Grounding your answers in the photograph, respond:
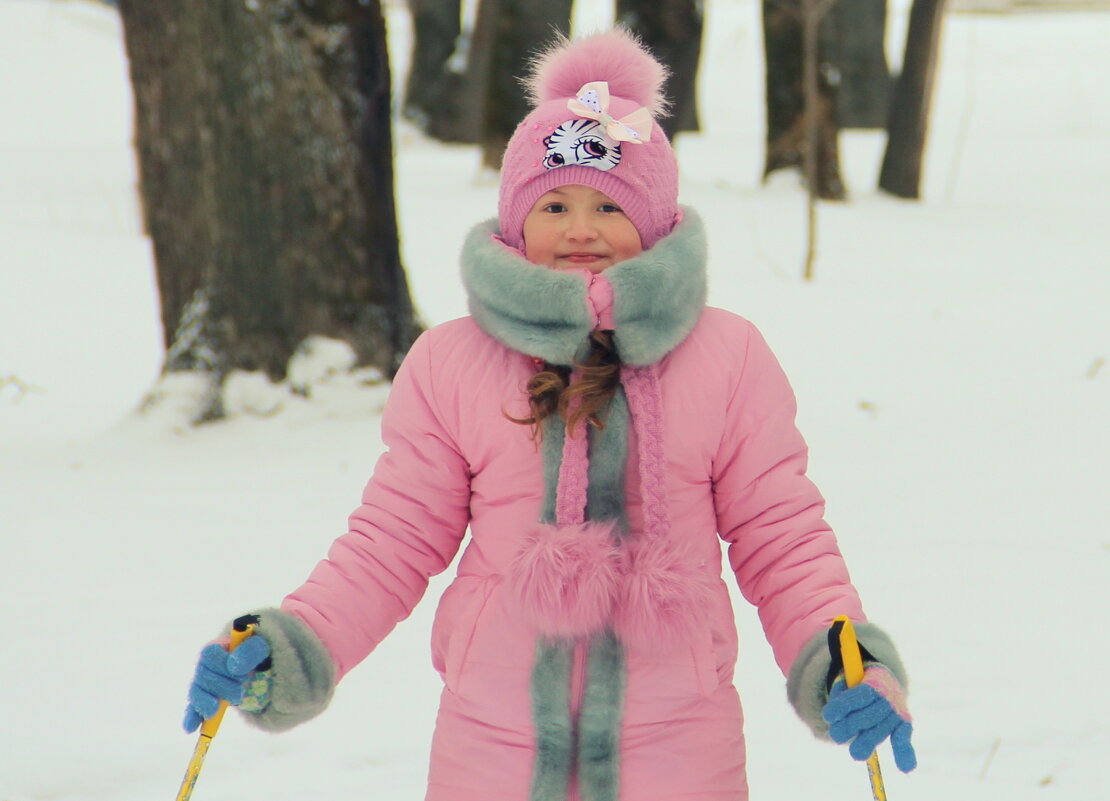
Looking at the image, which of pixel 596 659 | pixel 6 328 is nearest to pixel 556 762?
pixel 596 659

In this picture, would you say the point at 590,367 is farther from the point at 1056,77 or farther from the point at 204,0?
the point at 1056,77

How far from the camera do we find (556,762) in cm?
205

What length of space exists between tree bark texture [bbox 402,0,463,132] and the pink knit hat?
17270 millimetres

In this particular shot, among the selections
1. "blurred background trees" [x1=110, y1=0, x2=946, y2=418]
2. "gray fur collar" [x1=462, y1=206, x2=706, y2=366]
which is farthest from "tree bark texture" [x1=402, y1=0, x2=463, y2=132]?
"gray fur collar" [x1=462, y1=206, x2=706, y2=366]

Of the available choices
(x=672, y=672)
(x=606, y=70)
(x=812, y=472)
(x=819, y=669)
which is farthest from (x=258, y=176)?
(x=819, y=669)

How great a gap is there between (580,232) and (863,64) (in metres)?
18.2

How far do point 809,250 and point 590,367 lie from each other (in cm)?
694

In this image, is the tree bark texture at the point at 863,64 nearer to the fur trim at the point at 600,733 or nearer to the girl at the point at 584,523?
the girl at the point at 584,523

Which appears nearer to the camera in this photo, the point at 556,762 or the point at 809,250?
the point at 556,762

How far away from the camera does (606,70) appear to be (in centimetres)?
238

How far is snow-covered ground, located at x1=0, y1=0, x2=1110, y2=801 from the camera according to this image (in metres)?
3.46

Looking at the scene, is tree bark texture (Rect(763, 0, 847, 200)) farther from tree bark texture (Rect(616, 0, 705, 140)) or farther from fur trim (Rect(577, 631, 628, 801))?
fur trim (Rect(577, 631, 628, 801))

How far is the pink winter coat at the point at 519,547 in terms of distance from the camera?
2080 millimetres

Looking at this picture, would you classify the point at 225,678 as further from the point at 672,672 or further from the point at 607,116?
the point at 607,116
